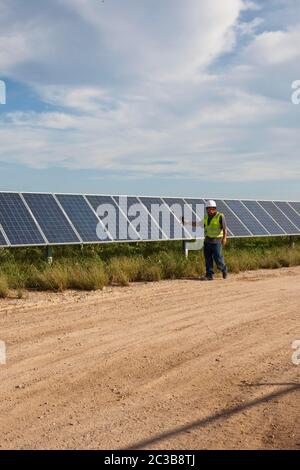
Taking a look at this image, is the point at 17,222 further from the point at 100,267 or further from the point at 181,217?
the point at 181,217

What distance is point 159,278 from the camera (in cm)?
1169

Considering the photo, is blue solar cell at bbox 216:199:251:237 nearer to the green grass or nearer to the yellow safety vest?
the green grass

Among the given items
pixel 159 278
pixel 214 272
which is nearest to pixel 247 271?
pixel 214 272

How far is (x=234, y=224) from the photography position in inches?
740

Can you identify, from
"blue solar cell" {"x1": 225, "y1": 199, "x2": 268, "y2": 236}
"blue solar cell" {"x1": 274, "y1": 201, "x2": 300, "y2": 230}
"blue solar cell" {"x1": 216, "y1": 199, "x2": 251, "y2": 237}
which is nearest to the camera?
"blue solar cell" {"x1": 216, "y1": 199, "x2": 251, "y2": 237}

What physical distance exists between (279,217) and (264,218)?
149cm

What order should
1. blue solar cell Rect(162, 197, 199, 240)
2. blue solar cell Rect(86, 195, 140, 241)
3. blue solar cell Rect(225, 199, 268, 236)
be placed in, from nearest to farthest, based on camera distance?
blue solar cell Rect(86, 195, 140, 241) < blue solar cell Rect(162, 197, 199, 240) < blue solar cell Rect(225, 199, 268, 236)

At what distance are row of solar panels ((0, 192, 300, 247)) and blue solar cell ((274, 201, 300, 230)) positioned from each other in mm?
2238

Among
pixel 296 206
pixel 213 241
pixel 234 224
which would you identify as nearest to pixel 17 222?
pixel 213 241

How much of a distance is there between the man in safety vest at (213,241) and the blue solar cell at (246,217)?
6.41m

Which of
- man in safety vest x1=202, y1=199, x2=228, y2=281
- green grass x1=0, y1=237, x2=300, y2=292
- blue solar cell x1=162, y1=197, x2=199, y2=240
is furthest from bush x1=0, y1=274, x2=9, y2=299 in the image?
blue solar cell x1=162, y1=197, x2=199, y2=240

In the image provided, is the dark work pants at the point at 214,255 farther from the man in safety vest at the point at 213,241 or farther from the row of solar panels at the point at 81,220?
the row of solar panels at the point at 81,220

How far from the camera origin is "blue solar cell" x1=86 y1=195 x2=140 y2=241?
14.8 m
